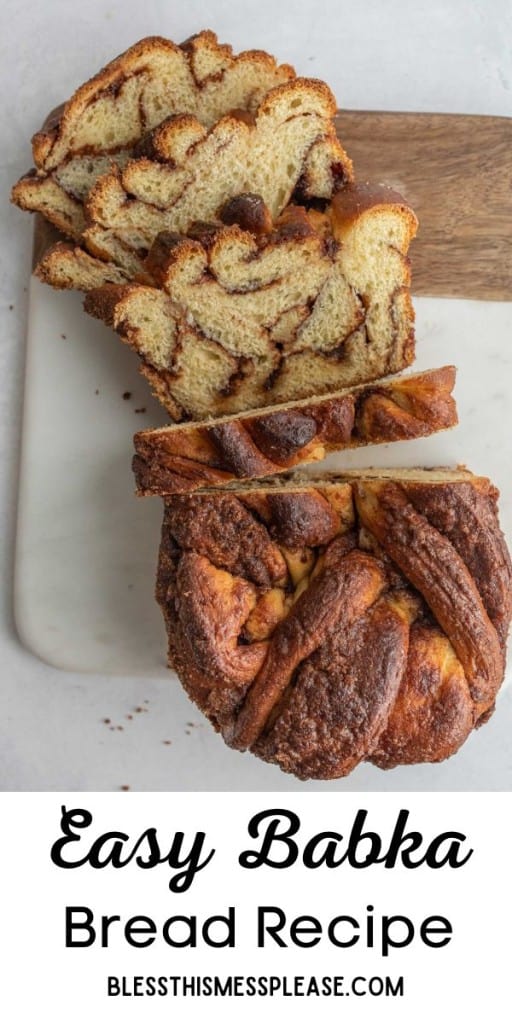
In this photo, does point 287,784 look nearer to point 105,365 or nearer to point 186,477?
point 186,477

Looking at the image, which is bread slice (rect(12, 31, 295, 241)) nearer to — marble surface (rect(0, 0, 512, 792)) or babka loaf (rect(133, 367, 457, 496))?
marble surface (rect(0, 0, 512, 792))

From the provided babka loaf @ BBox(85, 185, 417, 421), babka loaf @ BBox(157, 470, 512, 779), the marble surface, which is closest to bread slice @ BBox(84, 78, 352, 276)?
babka loaf @ BBox(85, 185, 417, 421)

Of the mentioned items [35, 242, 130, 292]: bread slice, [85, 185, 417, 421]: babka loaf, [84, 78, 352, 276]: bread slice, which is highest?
[84, 78, 352, 276]: bread slice

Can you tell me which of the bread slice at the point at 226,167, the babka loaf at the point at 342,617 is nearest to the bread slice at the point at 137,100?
the bread slice at the point at 226,167

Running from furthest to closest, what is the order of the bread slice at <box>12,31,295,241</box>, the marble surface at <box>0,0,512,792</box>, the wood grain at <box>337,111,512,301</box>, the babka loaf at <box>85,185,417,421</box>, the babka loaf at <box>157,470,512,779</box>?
the marble surface at <box>0,0,512,792</box>
the wood grain at <box>337,111,512,301</box>
the bread slice at <box>12,31,295,241</box>
the babka loaf at <box>85,185,417,421</box>
the babka loaf at <box>157,470,512,779</box>

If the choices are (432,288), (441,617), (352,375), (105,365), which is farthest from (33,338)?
(441,617)

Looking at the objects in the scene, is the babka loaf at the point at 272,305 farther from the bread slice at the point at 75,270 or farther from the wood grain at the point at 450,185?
the wood grain at the point at 450,185
